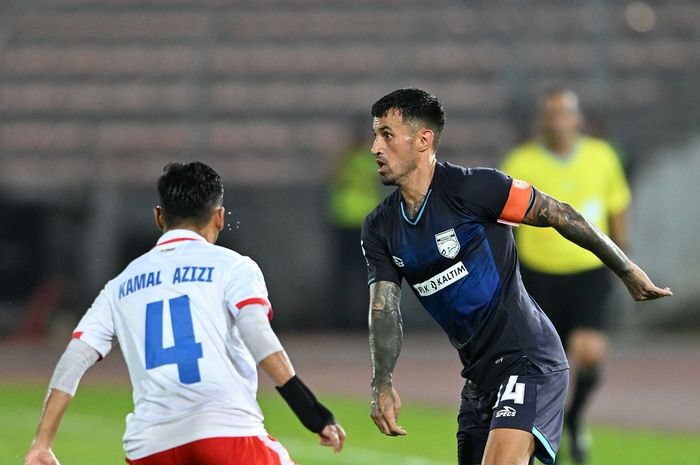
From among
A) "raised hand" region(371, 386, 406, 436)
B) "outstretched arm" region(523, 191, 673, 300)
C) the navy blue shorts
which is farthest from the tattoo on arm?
"raised hand" region(371, 386, 406, 436)

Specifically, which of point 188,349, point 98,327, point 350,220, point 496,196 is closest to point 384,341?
point 496,196

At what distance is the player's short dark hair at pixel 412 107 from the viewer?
600cm

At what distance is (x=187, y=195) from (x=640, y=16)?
18579 millimetres

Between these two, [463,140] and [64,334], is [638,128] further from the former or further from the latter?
[64,334]

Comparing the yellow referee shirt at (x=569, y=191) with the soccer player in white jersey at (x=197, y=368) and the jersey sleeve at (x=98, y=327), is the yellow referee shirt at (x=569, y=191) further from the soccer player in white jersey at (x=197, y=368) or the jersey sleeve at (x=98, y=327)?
the jersey sleeve at (x=98, y=327)

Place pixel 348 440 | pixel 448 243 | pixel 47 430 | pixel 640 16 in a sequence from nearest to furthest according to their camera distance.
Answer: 1. pixel 47 430
2. pixel 448 243
3. pixel 348 440
4. pixel 640 16

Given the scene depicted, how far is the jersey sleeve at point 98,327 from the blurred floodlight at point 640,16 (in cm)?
1846

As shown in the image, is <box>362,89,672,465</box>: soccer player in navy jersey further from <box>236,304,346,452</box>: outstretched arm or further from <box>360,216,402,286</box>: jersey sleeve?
<box>236,304,346,452</box>: outstretched arm

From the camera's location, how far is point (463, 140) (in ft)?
69.1

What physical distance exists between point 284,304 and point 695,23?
9095 mm

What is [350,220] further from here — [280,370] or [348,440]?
[280,370]

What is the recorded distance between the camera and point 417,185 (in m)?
6.03

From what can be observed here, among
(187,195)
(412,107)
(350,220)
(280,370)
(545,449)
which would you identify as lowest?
(545,449)

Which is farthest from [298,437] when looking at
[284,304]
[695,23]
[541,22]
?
[695,23]
